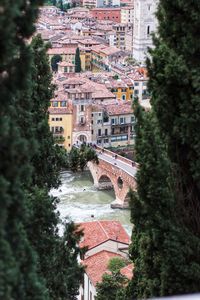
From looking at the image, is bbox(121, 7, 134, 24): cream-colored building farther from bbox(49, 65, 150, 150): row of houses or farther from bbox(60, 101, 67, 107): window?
bbox(60, 101, 67, 107): window

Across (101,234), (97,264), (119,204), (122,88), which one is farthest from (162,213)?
A: (122,88)

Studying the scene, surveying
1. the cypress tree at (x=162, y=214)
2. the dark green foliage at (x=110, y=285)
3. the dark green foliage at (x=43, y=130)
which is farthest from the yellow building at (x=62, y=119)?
the cypress tree at (x=162, y=214)

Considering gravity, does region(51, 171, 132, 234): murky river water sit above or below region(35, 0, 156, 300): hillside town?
below

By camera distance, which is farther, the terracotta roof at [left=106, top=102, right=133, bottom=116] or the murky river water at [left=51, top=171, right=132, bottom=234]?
the terracotta roof at [left=106, top=102, right=133, bottom=116]

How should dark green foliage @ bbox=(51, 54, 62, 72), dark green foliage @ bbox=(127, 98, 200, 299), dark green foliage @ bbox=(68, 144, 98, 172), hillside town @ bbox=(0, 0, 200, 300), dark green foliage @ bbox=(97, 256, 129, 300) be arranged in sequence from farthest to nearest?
1. dark green foliage @ bbox=(51, 54, 62, 72)
2. dark green foliage @ bbox=(97, 256, 129, 300)
3. dark green foliage @ bbox=(68, 144, 98, 172)
4. dark green foliage @ bbox=(127, 98, 200, 299)
5. hillside town @ bbox=(0, 0, 200, 300)

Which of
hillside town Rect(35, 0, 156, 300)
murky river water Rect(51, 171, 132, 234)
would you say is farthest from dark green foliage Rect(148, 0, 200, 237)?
murky river water Rect(51, 171, 132, 234)

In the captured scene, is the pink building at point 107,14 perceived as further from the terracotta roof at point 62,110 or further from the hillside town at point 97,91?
the terracotta roof at point 62,110

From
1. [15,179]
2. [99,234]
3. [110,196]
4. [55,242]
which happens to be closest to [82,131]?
[110,196]

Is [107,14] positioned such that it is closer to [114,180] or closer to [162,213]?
[114,180]
